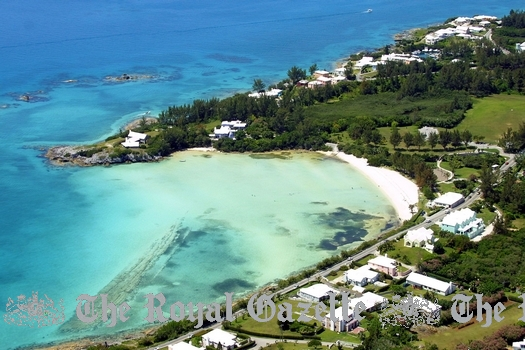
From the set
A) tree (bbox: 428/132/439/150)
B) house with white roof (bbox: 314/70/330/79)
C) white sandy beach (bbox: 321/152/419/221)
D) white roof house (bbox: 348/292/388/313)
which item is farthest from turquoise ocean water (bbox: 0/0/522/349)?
tree (bbox: 428/132/439/150)

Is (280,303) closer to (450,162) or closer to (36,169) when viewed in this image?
(450,162)

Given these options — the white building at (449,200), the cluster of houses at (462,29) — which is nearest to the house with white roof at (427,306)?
the white building at (449,200)

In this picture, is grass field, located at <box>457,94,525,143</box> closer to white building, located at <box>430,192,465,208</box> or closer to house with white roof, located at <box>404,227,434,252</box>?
white building, located at <box>430,192,465,208</box>

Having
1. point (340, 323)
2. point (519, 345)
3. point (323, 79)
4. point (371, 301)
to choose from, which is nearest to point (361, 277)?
point (371, 301)

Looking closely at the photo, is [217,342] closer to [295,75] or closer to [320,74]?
[295,75]

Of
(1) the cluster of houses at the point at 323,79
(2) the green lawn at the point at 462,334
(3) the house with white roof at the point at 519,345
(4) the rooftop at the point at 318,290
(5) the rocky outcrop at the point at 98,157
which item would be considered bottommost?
(2) the green lawn at the point at 462,334

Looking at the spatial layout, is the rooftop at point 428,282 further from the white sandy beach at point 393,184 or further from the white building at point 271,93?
the white building at point 271,93
